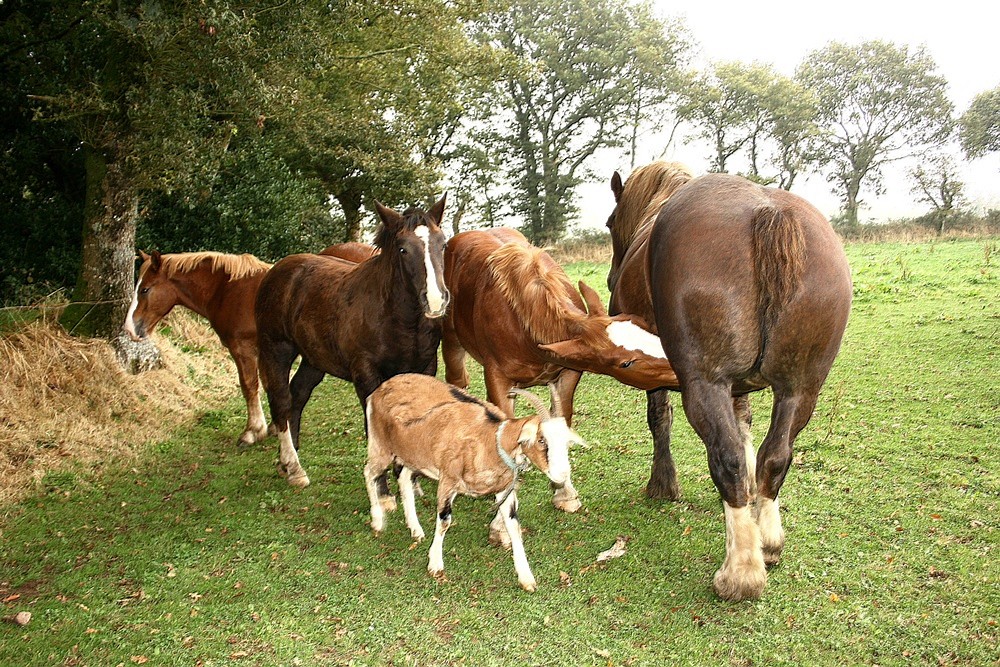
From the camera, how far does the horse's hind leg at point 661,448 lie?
5.52 m

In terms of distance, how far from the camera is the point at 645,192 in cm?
601

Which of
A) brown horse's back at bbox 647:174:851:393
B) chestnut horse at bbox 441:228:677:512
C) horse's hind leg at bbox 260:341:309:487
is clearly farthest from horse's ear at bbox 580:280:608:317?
horse's hind leg at bbox 260:341:309:487

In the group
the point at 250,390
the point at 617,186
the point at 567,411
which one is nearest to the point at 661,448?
the point at 567,411

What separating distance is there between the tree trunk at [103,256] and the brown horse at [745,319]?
24.4ft

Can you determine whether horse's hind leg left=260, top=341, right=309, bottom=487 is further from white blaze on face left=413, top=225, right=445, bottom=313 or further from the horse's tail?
the horse's tail

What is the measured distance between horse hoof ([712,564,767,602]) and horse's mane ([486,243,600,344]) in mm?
1690

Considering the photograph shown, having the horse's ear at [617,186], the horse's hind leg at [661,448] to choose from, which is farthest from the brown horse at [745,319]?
the horse's ear at [617,186]

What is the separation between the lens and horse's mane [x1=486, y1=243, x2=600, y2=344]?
4.80 metres

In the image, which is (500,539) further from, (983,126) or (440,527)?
(983,126)

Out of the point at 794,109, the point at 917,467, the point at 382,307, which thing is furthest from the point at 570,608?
the point at 794,109

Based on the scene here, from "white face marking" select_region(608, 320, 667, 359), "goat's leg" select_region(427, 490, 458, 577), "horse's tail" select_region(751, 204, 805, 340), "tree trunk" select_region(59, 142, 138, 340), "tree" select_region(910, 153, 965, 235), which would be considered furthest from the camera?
"tree" select_region(910, 153, 965, 235)

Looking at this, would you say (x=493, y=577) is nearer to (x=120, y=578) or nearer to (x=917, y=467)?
(x=120, y=578)

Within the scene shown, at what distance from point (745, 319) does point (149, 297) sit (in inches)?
267

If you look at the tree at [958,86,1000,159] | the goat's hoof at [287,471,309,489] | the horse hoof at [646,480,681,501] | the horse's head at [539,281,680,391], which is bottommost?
the goat's hoof at [287,471,309,489]
